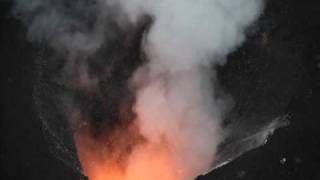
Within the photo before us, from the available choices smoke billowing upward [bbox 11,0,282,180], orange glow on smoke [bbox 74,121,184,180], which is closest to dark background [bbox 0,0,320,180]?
smoke billowing upward [bbox 11,0,282,180]

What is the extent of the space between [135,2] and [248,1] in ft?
2.61

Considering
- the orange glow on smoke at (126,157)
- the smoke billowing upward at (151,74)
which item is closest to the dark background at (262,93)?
the smoke billowing upward at (151,74)

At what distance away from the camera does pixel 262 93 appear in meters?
4.10

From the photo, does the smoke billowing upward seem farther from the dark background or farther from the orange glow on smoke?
the dark background

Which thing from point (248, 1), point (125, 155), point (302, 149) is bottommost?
point (302, 149)

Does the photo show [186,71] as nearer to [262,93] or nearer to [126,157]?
[262,93]

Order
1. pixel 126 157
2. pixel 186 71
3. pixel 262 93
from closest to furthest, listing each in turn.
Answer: pixel 262 93 < pixel 186 71 < pixel 126 157

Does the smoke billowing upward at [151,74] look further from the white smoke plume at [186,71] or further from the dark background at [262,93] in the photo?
the dark background at [262,93]

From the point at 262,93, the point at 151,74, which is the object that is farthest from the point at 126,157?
the point at 262,93

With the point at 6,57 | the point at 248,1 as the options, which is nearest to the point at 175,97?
the point at 248,1

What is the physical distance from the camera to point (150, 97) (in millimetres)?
4402

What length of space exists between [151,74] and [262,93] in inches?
→ 32.4

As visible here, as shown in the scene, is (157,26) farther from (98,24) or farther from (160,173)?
(160,173)

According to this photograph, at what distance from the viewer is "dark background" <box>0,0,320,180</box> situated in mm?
3752
